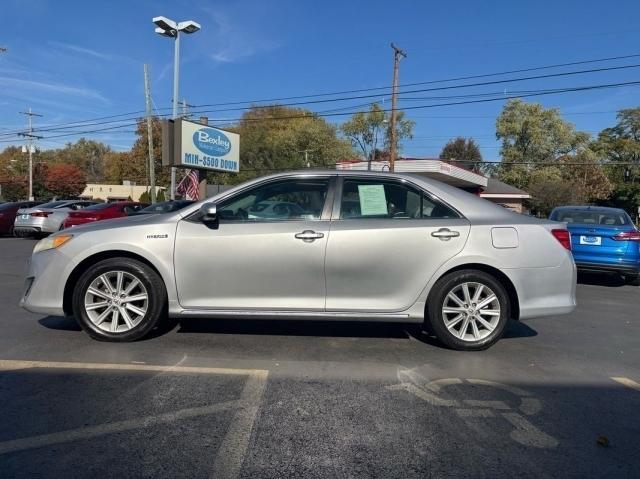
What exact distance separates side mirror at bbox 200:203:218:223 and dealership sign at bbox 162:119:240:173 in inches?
595

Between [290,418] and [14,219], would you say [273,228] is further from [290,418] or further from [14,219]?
[14,219]

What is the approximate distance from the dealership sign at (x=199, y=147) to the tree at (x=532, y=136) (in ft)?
150

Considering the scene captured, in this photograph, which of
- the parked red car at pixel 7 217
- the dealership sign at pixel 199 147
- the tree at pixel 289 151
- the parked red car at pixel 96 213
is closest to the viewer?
the parked red car at pixel 96 213

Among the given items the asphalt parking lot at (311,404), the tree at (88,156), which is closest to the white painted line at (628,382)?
the asphalt parking lot at (311,404)

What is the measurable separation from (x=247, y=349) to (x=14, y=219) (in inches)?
702

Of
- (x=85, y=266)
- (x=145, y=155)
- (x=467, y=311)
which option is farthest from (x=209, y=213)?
(x=145, y=155)

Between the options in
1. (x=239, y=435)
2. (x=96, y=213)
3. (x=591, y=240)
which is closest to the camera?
(x=239, y=435)

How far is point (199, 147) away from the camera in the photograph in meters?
20.4

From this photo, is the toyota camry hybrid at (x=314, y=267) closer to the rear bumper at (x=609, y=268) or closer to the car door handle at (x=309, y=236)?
the car door handle at (x=309, y=236)

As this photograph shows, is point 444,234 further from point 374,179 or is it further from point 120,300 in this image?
point 120,300

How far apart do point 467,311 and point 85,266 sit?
11.9 ft

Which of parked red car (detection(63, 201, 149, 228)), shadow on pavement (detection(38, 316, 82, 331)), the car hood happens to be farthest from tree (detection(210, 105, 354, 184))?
the car hood

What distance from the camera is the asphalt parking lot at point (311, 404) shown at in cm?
285

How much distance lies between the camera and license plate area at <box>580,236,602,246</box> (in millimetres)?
9586
